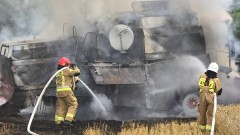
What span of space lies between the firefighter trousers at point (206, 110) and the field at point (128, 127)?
0.16 m

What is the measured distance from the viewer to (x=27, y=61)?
37.2 ft

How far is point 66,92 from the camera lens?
9.12 m

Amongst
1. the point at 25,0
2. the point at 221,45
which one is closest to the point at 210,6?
the point at 221,45

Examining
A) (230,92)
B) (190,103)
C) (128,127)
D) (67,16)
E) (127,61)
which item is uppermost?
(67,16)

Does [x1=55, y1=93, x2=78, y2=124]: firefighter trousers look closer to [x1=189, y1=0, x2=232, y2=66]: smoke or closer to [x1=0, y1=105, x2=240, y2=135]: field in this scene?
[x1=0, y1=105, x2=240, y2=135]: field

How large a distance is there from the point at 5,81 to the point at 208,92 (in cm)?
547

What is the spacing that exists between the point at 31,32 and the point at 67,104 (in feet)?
18.9

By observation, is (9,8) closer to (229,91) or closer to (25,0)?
(25,0)

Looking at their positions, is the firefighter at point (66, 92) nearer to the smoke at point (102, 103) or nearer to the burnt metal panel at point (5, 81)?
the smoke at point (102, 103)

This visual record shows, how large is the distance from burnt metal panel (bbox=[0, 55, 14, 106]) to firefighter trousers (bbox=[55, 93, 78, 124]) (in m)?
2.43

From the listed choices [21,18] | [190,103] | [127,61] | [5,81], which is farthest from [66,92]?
[21,18]

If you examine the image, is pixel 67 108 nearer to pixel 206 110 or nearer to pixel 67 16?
pixel 206 110

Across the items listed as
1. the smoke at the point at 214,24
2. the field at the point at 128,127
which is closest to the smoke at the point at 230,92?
the smoke at the point at 214,24

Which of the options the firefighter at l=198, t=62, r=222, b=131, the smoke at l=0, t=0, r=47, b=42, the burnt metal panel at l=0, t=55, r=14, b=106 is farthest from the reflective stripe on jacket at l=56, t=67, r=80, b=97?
the smoke at l=0, t=0, r=47, b=42
